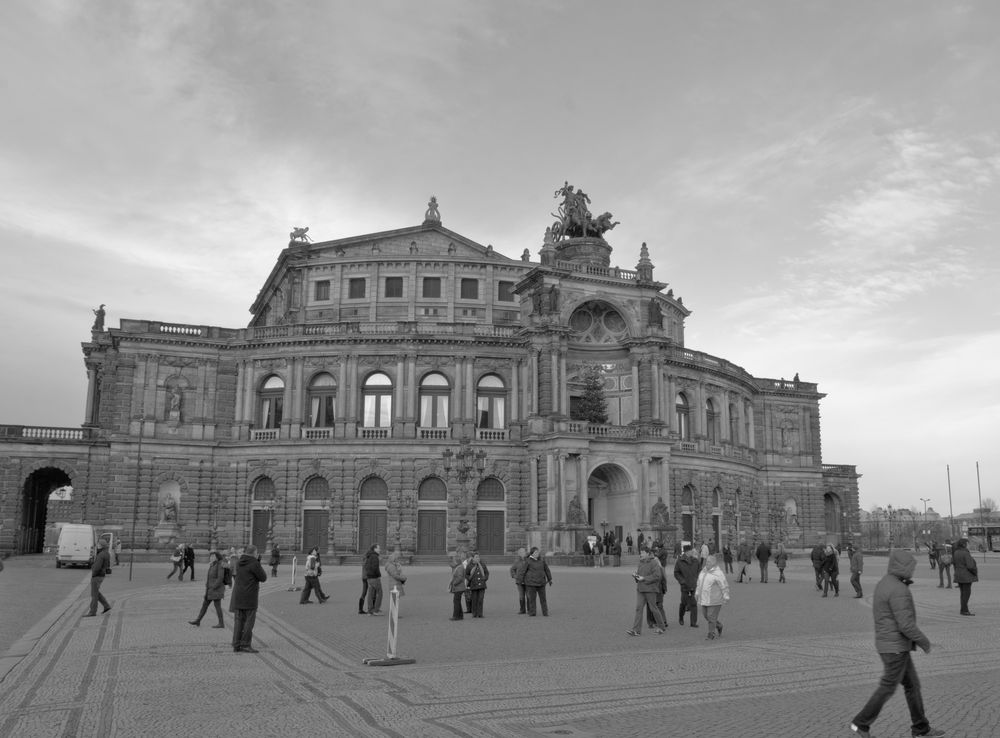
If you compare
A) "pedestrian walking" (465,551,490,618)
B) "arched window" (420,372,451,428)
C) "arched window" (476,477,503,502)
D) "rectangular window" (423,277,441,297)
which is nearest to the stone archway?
"arched window" (420,372,451,428)

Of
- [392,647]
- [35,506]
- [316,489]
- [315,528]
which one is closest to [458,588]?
[392,647]

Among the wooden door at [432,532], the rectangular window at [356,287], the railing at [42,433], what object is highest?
the rectangular window at [356,287]

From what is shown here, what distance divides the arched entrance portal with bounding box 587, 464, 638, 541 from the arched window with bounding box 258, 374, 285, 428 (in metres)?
20.7

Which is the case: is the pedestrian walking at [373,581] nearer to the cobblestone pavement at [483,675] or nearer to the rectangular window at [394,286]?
the cobblestone pavement at [483,675]

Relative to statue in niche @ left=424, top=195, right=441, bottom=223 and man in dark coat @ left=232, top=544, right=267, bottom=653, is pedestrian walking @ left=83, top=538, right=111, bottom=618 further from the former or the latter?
statue in niche @ left=424, top=195, right=441, bottom=223

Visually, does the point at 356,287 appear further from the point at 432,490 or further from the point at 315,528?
the point at 315,528

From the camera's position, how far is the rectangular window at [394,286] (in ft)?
225

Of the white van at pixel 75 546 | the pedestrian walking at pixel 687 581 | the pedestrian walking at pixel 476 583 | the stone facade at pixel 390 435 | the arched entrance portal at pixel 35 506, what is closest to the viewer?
the pedestrian walking at pixel 687 581

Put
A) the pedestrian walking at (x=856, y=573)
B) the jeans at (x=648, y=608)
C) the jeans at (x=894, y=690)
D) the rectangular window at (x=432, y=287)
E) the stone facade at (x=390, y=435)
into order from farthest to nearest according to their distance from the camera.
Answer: the rectangular window at (x=432, y=287) → the stone facade at (x=390, y=435) → the pedestrian walking at (x=856, y=573) → the jeans at (x=648, y=608) → the jeans at (x=894, y=690)

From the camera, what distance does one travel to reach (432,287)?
69.0 metres

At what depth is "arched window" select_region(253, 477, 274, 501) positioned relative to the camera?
5890 centimetres

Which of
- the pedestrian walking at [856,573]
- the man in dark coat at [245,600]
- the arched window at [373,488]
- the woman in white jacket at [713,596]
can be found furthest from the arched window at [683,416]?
the man in dark coat at [245,600]

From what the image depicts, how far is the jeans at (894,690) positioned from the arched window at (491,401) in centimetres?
5082

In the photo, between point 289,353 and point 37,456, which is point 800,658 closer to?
point 289,353
